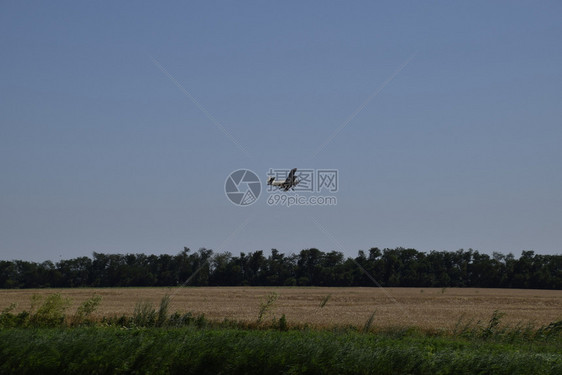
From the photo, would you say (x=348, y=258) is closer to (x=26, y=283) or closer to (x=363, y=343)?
(x=26, y=283)

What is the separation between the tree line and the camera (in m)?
103

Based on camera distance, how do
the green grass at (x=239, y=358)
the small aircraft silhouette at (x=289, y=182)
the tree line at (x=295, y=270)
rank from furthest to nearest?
the tree line at (x=295, y=270) → the small aircraft silhouette at (x=289, y=182) → the green grass at (x=239, y=358)

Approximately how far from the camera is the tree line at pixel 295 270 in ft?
338

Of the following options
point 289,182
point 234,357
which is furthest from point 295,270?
point 234,357

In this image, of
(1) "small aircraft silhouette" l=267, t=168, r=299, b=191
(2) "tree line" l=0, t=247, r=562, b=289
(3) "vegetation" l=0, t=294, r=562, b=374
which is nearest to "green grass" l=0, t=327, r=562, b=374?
(3) "vegetation" l=0, t=294, r=562, b=374

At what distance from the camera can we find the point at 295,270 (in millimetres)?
112812

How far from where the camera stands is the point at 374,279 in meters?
104

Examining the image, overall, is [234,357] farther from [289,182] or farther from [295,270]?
[295,270]

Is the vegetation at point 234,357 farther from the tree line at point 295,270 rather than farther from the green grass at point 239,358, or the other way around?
the tree line at point 295,270

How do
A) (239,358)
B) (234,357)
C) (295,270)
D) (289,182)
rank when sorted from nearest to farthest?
(239,358) → (234,357) → (289,182) → (295,270)

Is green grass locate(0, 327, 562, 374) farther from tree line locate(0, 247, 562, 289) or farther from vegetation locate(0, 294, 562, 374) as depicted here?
tree line locate(0, 247, 562, 289)

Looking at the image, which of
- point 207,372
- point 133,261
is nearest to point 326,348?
point 207,372

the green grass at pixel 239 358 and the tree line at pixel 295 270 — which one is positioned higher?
the tree line at pixel 295 270

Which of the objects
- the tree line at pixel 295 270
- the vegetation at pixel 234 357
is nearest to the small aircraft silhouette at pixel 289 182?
the vegetation at pixel 234 357
